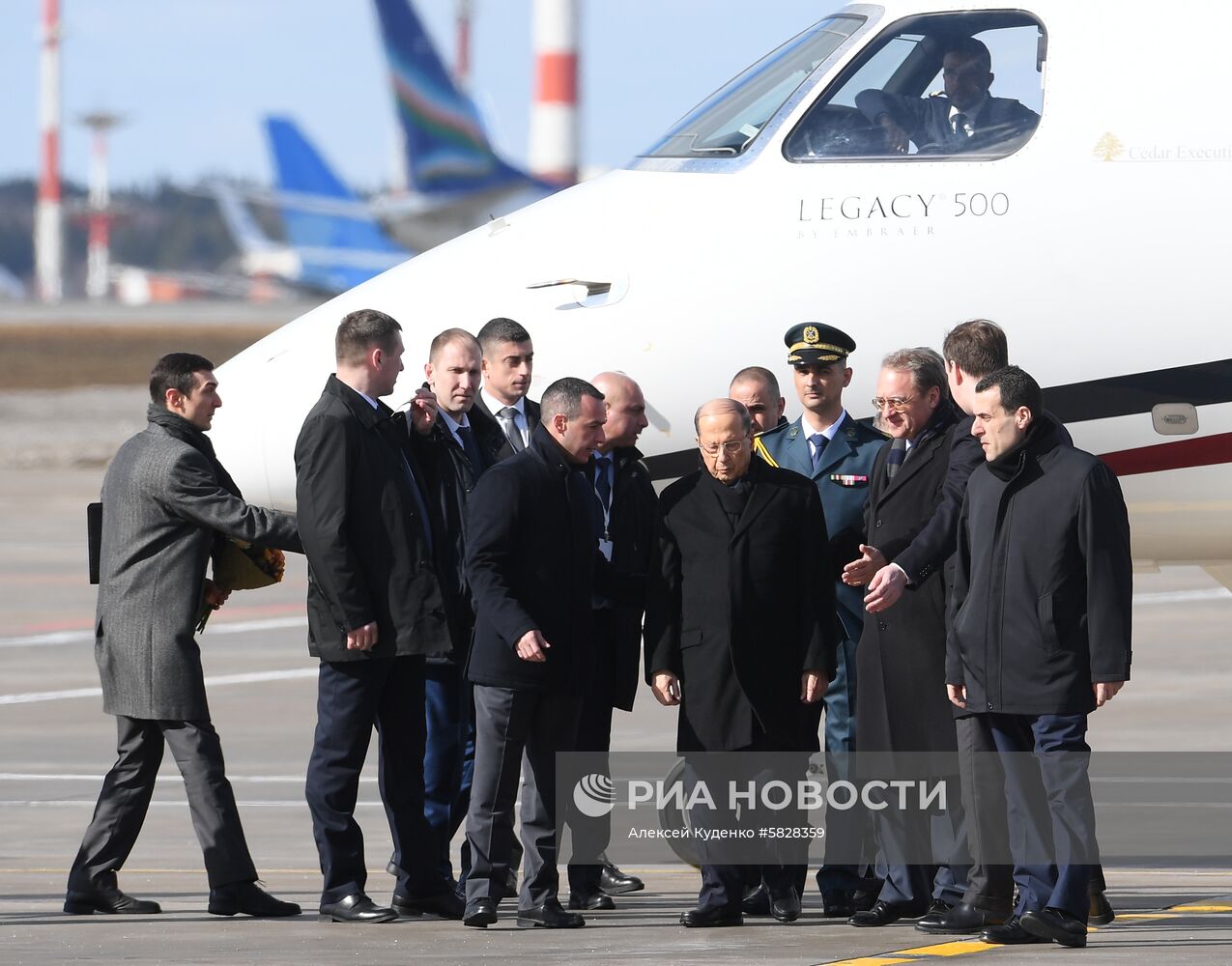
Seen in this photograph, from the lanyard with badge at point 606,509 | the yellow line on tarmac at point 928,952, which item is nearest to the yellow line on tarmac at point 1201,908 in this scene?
the yellow line on tarmac at point 928,952

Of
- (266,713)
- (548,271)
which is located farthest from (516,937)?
(266,713)

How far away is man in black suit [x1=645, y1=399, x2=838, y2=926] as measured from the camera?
25.2 feet

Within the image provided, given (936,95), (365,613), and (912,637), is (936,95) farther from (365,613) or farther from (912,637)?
(365,613)

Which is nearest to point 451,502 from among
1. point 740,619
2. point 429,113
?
point 740,619

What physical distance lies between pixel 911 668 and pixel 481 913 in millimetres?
1766

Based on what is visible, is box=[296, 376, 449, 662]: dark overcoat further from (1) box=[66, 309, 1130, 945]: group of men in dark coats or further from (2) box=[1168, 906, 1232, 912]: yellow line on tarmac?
(2) box=[1168, 906, 1232, 912]: yellow line on tarmac

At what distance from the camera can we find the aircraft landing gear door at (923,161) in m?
9.01

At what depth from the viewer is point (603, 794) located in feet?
27.1

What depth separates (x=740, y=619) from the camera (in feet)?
25.2

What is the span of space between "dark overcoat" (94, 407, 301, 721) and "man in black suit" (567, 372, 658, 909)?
1185mm

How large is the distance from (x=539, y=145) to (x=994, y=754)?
49.6m

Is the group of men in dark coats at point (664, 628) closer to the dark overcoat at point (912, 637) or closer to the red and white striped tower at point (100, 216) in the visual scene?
the dark overcoat at point (912, 637)

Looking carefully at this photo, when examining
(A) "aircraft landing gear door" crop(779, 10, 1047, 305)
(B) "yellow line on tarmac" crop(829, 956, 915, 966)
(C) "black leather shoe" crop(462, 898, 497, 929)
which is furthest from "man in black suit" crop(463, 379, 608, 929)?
(A) "aircraft landing gear door" crop(779, 10, 1047, 305)

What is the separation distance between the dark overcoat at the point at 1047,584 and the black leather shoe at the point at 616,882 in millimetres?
1863
